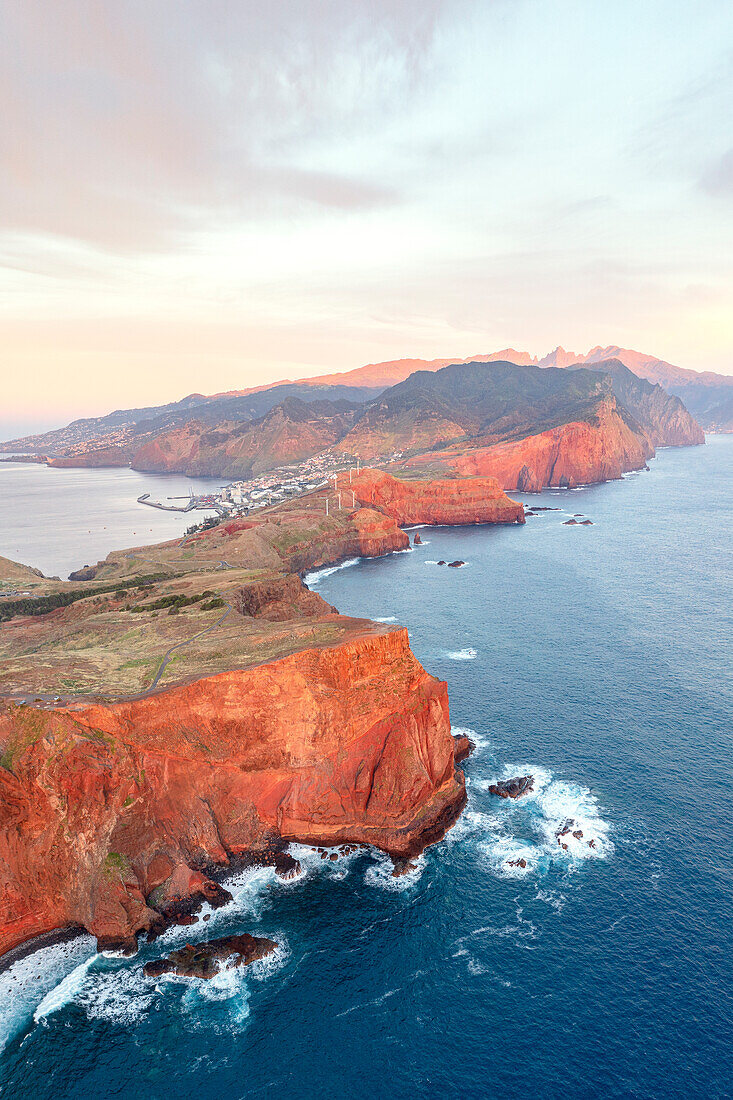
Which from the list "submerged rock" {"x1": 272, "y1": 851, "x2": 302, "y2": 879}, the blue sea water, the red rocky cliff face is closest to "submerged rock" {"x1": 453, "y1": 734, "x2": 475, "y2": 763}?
the blue sea water

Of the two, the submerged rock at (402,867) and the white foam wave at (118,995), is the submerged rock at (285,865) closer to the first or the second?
the submerged rock at (402,867)

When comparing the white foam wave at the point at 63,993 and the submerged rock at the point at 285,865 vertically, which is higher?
the submerged rock at the point at 285,865

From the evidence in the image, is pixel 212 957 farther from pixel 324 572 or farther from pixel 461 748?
pixel 324 572

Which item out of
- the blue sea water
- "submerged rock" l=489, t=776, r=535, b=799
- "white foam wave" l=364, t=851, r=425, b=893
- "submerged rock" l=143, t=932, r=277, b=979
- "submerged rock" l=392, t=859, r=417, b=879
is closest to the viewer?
the blue sea water

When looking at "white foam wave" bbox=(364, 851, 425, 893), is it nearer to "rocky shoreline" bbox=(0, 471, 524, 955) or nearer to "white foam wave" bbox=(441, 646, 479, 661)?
"rocky shoreline" bbox=(0, 471, 524, 955)

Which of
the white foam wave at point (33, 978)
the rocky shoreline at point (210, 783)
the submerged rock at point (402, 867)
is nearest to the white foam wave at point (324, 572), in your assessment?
the rocky shoreline at point (210, 783)

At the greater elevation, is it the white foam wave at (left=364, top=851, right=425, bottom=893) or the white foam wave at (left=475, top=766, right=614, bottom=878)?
the white foam wave at (left=475, top=766, right=614, bottom=878)
